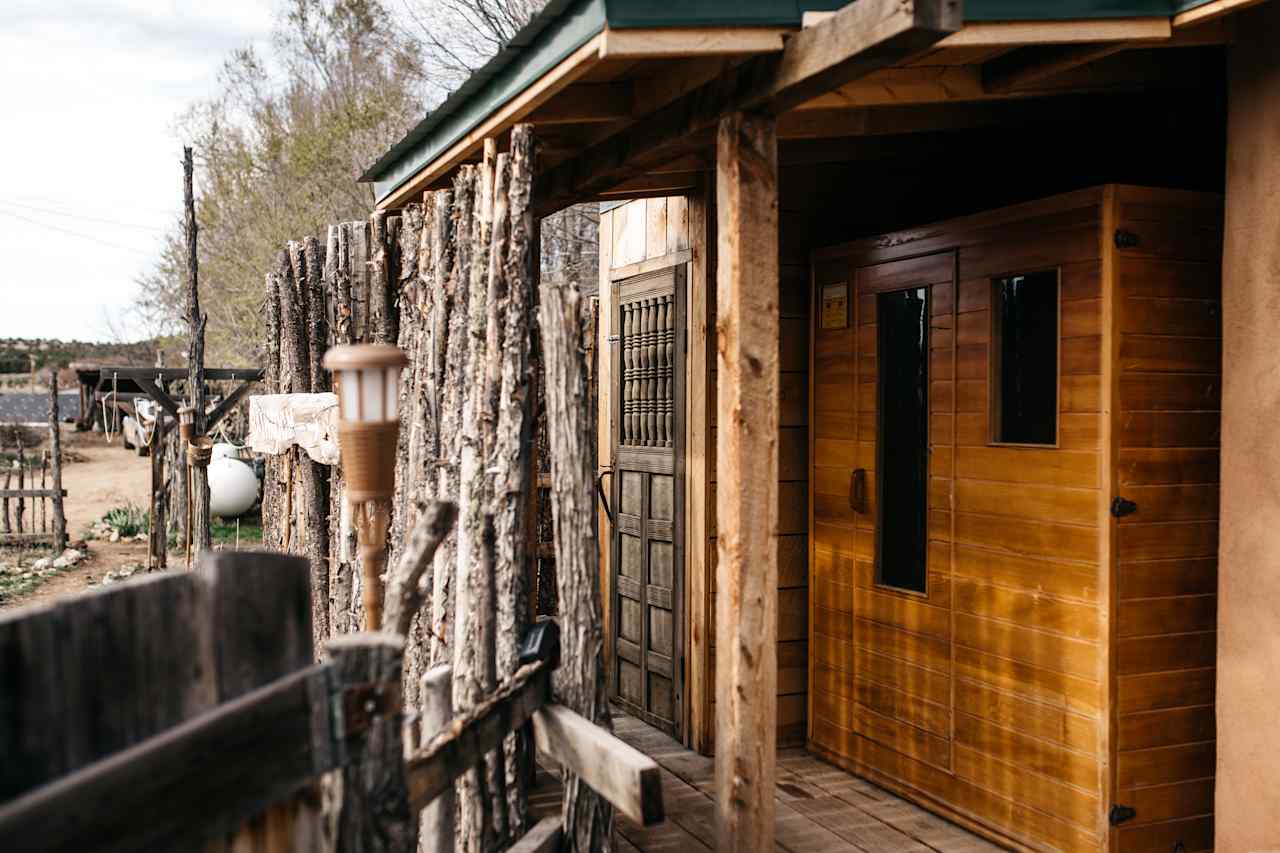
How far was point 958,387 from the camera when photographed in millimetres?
4445

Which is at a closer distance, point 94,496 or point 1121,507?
point 1121,507

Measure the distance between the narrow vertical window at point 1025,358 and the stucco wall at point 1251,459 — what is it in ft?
2.02

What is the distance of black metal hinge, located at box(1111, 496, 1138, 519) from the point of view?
377 cm

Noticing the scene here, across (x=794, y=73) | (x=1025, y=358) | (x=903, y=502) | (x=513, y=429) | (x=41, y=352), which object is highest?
(x=41, y=352)

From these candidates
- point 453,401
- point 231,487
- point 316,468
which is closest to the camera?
point 453,401

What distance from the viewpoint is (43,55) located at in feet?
155

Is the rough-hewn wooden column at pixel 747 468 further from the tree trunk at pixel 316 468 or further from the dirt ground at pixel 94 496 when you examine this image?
the dirt ground at pixel 94 496

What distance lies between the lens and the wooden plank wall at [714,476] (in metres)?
5.30

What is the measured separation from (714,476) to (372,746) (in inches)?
133

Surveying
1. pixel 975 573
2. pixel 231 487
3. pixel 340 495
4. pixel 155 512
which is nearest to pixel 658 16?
pixel 975 573

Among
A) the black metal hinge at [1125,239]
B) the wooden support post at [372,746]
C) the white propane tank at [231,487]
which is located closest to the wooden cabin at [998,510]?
the black metal hinge at [1125,239]

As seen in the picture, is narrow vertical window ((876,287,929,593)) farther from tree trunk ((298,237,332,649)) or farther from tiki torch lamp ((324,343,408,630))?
tree trunk ((298,237,332,649))

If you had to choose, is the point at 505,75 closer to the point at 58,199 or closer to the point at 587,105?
the point at 587,105

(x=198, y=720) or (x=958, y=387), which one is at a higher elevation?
(x=958, y=387)
